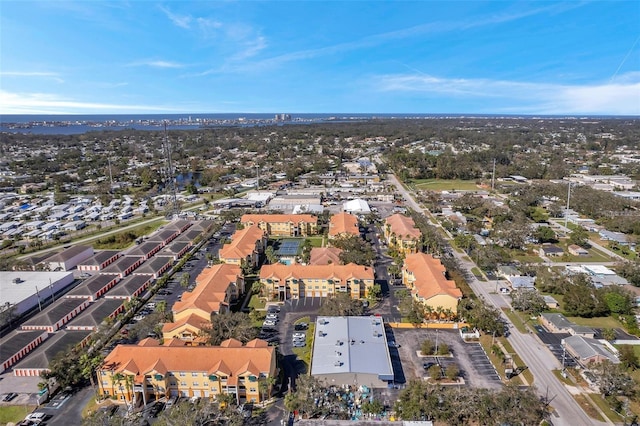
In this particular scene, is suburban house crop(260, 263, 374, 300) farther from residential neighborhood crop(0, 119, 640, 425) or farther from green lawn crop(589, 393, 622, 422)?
green lawn crop(589, 393, 622, 422)

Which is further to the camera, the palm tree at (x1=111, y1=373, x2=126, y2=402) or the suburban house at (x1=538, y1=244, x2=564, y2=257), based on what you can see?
the suburban house at (x1=538, y1=244, x2=564, y2=257)

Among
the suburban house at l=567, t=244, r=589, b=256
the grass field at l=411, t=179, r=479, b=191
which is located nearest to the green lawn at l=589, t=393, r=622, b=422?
the suburban house at l=567, t=244, r=589, b=256

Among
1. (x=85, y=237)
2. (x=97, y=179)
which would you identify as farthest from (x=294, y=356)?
(x=97, y=179)

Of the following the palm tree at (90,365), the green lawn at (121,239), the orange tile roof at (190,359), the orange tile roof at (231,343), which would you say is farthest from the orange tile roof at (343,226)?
the palm tree at (90,365)

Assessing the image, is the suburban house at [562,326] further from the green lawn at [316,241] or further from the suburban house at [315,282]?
the green lawn at [316,241]

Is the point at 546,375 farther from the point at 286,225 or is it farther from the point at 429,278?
the point at 286,225

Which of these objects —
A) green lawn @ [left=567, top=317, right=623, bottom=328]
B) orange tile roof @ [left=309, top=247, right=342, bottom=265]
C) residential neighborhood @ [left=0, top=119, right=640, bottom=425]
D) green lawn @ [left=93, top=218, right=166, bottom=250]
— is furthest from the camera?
green lawn @ [left=93, top=218, right=166, bottom=250]
